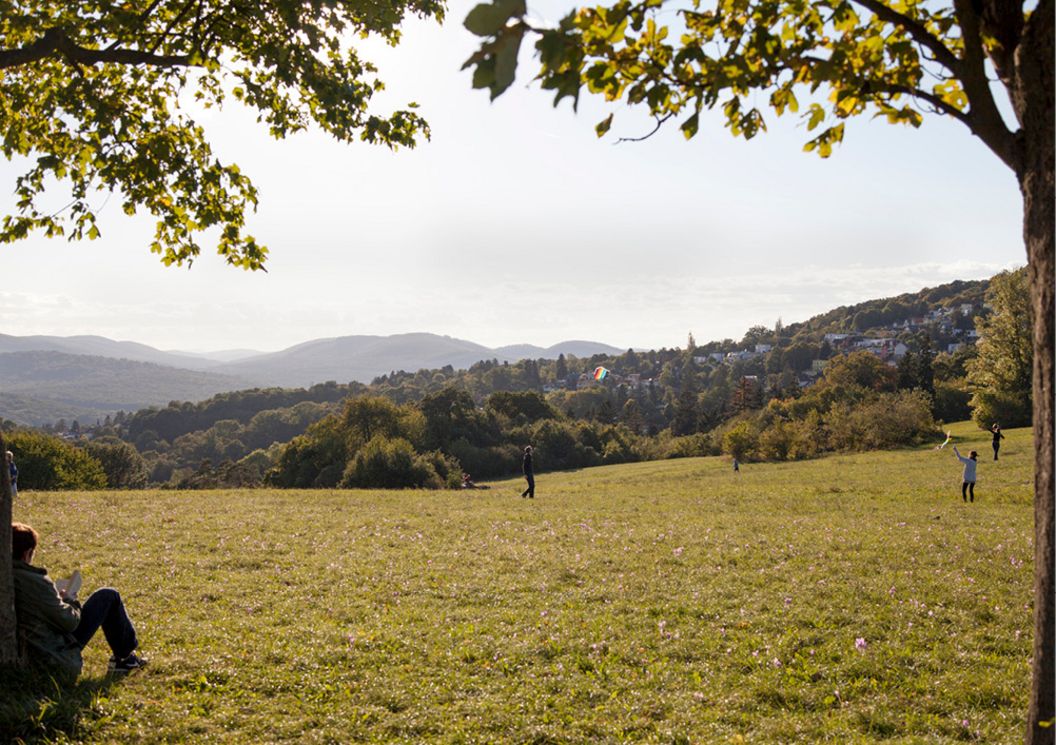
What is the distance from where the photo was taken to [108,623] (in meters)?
7.30

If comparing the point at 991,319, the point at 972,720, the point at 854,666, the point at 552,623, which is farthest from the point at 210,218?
the point at 991,319

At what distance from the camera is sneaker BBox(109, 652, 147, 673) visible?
23.8ft

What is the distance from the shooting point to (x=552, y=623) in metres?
9.70

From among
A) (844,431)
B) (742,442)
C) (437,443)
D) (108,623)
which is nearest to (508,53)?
(108,623)

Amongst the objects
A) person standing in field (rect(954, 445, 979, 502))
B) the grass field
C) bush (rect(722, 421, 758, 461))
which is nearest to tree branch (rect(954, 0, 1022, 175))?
the grass field

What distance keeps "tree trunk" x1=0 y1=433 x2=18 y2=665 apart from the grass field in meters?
0.38

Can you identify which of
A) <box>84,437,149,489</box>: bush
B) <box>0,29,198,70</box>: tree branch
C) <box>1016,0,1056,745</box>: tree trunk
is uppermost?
<box>0,29,198,70</box>: tree branch

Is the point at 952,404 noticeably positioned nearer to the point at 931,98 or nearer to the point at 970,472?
the point at 970,472

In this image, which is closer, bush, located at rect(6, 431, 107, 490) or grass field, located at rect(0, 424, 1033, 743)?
grass field, located at rect(0, 424, 1033, 743)

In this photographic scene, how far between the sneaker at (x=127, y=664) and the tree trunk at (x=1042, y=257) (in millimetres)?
8311

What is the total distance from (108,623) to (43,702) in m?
1.25

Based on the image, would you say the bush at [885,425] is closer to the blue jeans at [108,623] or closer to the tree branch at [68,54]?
the blue jeans at [108,623]

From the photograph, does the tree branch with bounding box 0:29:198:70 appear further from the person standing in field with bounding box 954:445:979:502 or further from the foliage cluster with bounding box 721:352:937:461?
the foliage cluster with bounding box 721:352:937:461

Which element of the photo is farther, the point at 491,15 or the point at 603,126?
the point at 603,126
